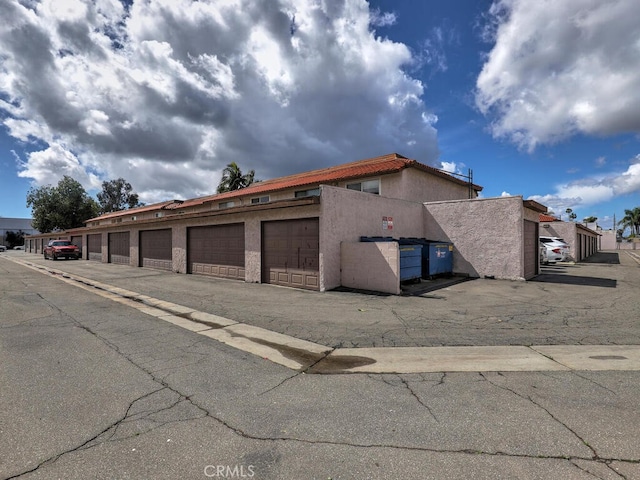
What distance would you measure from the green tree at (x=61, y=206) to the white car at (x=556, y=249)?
5929 cm

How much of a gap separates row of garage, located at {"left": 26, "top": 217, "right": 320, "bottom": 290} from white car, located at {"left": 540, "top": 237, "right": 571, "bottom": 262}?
1758 centimetres

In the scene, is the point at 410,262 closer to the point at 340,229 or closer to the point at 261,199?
the point at 340,229

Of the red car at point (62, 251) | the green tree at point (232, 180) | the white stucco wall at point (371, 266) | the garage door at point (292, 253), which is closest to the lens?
the white stucco wall at point (371, 266)

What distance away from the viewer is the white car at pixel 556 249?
20.6 meters

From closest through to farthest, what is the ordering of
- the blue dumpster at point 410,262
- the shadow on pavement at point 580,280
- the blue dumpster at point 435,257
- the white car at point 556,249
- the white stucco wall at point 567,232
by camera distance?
the blue dumpster at point 410,262 < the shadow on pavement at point 580,280 < the blue dumpster at point 435,257 < the white car at point 556,249 < the white stucco wall at point 567,232

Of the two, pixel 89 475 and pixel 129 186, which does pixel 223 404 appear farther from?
pixel 129 186

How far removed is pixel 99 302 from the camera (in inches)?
372

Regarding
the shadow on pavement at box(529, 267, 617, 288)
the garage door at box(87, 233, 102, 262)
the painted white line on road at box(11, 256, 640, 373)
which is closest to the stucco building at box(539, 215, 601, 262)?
the shadow on pavement at box(529, 267, 617, 288)

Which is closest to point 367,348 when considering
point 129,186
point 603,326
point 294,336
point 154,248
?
point 294,336

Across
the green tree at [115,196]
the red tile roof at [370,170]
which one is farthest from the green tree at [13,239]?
the red tile roof at [370,170]

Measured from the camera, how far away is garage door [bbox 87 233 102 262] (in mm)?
28080

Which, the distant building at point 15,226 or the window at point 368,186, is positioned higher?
the distant building at point 15,226

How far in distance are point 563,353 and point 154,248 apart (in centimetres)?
2064

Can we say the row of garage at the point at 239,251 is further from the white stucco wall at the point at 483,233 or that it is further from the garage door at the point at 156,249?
the white stucco wall at the point at 483,233
